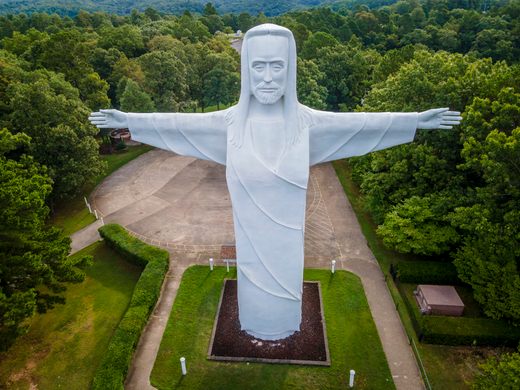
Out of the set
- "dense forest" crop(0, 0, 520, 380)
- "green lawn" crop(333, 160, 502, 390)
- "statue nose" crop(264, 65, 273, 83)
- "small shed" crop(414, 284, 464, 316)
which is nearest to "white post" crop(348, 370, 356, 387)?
"green lawn" crop(333, 160, 502, 390)

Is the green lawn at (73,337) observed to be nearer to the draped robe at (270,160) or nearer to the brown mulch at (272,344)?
the brown mulch at (272,344)

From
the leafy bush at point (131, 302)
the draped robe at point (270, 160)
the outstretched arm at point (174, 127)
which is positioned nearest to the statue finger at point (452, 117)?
the draped robe at point (270, 160)

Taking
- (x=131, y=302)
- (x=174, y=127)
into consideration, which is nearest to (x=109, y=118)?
(x=174, y=127)

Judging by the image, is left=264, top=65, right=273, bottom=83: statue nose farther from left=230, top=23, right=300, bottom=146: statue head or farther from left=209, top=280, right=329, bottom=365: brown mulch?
left=209, top=280, right=329, bottom=365: brown mulch

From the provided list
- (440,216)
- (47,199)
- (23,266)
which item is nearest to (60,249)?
(23,266)

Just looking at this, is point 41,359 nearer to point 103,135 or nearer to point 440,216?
point 440,216

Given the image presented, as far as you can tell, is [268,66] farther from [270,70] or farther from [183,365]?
[183,365]
